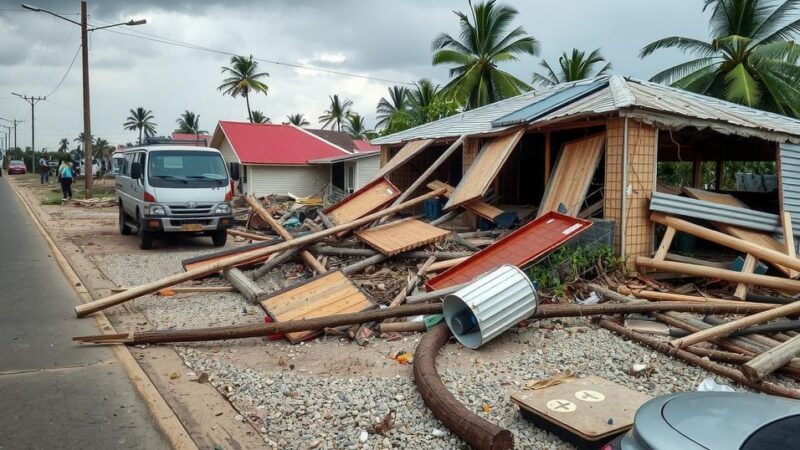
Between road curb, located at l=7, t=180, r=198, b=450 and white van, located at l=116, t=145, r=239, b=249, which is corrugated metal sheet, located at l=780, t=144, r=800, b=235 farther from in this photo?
white van, located at l=116, t=145, r=239, b=249

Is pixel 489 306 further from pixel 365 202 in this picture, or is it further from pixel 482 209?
pixel 365 202

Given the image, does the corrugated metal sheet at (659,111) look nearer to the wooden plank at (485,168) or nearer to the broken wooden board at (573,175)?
the wooden plank at (485,168)

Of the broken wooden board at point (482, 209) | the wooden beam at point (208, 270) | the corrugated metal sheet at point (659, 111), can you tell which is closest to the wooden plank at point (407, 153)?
the corrugated metal sheet at point (659, 111)

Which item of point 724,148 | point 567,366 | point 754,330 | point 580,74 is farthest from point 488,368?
point 580,74

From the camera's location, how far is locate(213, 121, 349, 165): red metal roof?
93.5 feet

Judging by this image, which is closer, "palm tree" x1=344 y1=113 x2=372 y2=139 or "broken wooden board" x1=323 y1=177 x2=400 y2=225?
"broken wooden board" x1=323 y1=177 x2=400 y2=225

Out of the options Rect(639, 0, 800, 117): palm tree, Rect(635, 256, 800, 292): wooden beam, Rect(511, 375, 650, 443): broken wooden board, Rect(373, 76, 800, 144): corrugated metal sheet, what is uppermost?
Rect(639, 0, 800, 117): palm tree

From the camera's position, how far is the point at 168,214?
1190cm

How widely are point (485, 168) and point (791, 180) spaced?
5.37 m

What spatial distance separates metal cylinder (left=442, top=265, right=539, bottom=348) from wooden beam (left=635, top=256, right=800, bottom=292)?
117 inches

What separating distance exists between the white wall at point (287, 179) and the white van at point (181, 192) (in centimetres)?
1543

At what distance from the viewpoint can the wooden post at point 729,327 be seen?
222 inches

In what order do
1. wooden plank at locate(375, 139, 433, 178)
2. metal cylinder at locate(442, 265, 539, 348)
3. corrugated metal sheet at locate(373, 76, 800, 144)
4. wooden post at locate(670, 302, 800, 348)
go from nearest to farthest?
wooden post at locate(670, 302, 800, 348)
metal cylinder at locate(442, 265, 539, 348)
corrugated metal sheet at locate(373, 76, 800, 144)
wooden plank at locate(375, 139, 433, 178)

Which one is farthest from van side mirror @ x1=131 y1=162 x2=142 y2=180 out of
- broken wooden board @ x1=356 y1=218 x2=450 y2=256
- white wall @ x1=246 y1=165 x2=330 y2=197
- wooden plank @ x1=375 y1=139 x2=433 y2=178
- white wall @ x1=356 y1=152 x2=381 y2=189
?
white wall @ x1=246 y1=165 x2=330 y2=197
